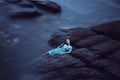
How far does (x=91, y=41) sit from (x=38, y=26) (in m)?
3.64

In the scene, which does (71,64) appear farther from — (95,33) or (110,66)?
(95,33)

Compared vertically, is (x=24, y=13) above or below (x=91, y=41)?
above

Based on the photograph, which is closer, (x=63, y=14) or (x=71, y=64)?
(x=71, y=64)

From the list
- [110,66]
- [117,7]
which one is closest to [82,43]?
[110,66]

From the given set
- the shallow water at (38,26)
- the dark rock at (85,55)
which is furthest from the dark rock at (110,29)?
the dark rock at (85,55)

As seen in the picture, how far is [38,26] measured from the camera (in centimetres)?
1521

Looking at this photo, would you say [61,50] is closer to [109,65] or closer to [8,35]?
[109,65]

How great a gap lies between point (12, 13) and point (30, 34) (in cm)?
242

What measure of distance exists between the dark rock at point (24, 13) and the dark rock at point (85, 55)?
5.08 m

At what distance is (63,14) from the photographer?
17.0 metres

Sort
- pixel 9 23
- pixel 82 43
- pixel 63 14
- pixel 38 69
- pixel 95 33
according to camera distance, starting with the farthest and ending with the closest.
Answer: pixel 63 14
pixel 9 23
pixel 95 33
pixel 82 43
pixel 38 69

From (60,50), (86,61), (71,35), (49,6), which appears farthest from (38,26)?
(86,61)

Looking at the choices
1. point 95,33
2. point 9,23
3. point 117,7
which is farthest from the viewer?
point 117,7

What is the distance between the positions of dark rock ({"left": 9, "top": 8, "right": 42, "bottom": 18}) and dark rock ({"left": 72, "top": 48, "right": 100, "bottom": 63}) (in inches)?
200
